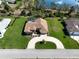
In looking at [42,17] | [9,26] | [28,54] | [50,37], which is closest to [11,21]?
[9,26]

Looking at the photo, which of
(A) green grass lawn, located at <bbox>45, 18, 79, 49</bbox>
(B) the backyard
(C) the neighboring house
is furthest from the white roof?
(C) the neighboring house

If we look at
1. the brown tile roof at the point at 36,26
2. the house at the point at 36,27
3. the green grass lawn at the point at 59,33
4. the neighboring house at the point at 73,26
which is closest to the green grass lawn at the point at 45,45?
the green grass lawn at the point at 59,33

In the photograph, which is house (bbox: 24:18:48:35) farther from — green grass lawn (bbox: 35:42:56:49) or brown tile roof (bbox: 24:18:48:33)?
green grass lawn (bbox: 35:42:56:49)

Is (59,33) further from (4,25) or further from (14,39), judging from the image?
(4,25)

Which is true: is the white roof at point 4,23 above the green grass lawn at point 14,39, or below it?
above

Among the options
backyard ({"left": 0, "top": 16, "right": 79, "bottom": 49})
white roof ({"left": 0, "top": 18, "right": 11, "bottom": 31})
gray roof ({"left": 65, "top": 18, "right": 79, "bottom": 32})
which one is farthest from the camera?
white roof ({"left": 0, "top": 18, "right": 11, "bottom": 31})

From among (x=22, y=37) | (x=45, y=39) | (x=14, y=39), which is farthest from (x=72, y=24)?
(x=14, y=39)

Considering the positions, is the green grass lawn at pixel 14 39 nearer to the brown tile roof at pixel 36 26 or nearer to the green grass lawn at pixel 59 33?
the brown tile roof at pixel 36 26
